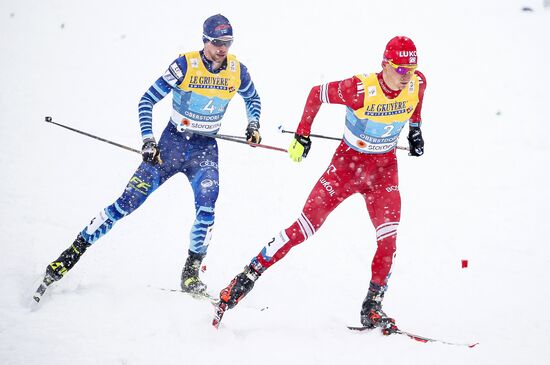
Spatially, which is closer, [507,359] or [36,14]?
[507,359]

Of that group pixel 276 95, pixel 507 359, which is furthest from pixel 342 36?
pixel 507 359

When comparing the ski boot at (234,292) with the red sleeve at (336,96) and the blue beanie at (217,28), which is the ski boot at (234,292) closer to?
the red sleeve at (336,96)

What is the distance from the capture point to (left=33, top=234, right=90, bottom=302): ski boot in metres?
5.76

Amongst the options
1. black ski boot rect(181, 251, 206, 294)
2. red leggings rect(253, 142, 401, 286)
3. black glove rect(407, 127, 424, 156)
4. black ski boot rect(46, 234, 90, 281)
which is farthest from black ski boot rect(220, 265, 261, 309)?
black glove rect(407, 127, 424, 156)

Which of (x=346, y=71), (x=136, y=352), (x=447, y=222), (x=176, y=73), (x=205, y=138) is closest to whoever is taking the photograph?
(x=136, y=352)

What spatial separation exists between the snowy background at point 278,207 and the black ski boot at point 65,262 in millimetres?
202

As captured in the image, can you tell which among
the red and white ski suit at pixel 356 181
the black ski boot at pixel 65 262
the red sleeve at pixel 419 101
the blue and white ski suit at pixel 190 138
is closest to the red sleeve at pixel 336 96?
the red and white ski suit at pixel 356 181

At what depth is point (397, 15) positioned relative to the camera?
63.7 feet

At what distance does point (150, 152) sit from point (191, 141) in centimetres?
60

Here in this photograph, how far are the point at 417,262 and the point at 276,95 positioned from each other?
23.9 ft

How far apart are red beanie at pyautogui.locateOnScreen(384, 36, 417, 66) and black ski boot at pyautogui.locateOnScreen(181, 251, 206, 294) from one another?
9.54ft

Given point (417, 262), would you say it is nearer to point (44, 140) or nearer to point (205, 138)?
point (205, 138)

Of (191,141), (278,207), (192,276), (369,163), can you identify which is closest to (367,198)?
(369,163)

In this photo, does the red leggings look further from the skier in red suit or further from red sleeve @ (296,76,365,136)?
red sleeve @ (296,76,365,136)
